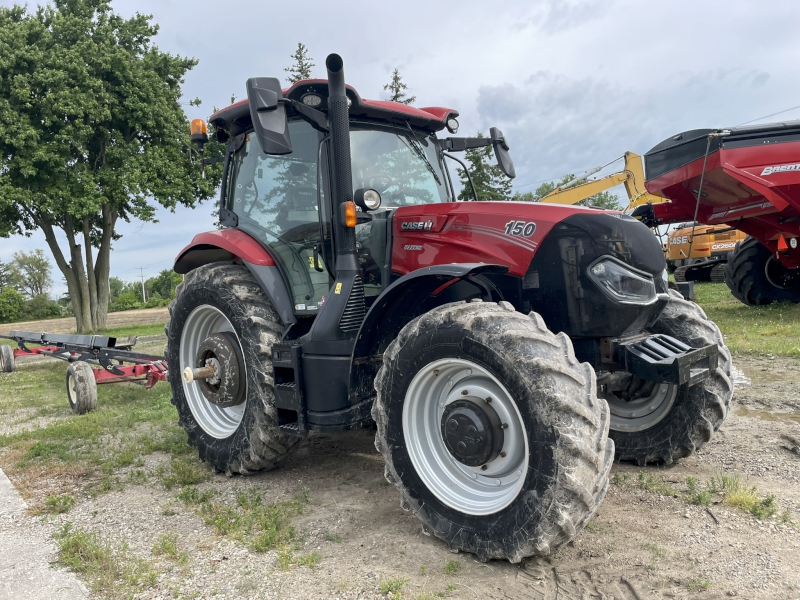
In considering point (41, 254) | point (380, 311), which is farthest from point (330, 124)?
point (41, 254)

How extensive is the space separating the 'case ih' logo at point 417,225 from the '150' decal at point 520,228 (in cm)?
50

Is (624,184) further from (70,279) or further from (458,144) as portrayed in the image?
(70,279)

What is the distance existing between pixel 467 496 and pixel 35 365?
37.0 feet

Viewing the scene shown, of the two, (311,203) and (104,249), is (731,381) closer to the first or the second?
(311,203)

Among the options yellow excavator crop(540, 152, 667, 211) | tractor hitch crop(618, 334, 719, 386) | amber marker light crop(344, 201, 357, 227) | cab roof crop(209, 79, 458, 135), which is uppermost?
yellow excavator crop(540, 152, 667, 211)

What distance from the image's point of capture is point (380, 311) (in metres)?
3.20

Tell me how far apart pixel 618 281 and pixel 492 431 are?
1041mm

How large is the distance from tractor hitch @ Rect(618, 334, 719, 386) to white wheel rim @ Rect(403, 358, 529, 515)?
0.76 m

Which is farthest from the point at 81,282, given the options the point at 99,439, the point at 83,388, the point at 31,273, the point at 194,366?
the point at 31,273

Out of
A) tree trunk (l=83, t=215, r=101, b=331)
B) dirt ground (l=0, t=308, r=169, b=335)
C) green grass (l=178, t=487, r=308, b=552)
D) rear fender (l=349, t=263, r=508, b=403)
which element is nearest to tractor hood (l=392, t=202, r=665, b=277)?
rear fender (l=349, t=263, r=508, b=403)

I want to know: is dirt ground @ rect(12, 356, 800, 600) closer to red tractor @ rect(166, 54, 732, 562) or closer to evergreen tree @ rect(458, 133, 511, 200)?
red tractor @ rect(166, 54, 732, 562)

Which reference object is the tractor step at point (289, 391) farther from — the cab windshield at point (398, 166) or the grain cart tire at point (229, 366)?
the cab windshield at point (398, 166)

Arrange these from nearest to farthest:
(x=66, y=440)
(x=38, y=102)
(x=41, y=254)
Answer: (x=66, y=440), (x=38, y=102), (x=41, y=254)

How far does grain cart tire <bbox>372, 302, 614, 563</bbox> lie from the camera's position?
96.5 inches
